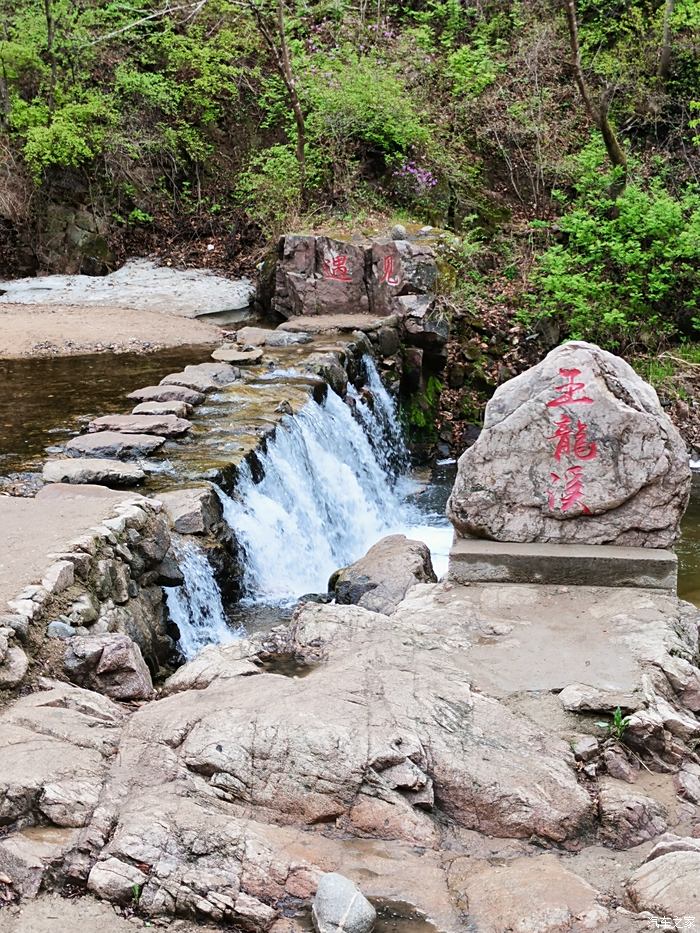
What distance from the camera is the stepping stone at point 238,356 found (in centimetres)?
1102

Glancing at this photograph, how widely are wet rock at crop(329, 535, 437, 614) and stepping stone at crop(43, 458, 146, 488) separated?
1.71m

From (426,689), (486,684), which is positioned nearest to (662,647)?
(486,684)

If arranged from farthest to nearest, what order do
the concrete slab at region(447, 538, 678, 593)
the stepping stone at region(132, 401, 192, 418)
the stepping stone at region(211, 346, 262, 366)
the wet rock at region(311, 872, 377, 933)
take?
the stepping stone at region(211, 346, 262, 366)
the stepping stone at region(132, 401, 192, 418)
the concrete slab at region(447, 538, 678, 593)
the wet rock at region(311, 872, 377, 933)

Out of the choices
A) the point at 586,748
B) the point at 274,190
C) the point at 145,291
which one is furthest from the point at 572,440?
the point at 274,190

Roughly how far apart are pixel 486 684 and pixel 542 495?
1.43 metres

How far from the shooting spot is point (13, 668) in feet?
13.6

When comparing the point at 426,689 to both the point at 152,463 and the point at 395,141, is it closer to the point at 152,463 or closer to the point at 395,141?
the point at 152,463

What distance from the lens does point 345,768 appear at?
3.57 meters

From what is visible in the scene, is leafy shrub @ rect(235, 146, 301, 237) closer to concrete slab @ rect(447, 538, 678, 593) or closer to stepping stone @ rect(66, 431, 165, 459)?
stepping stone @ rect(66, 431, 165, 459)

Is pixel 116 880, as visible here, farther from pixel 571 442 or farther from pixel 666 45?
pixel 666 45

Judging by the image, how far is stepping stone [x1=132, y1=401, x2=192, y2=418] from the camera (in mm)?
8867

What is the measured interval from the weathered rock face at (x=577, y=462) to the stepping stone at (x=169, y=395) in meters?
4.39

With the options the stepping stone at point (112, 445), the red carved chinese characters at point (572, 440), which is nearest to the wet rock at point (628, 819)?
the red carved chinese characters at point (572, 440)

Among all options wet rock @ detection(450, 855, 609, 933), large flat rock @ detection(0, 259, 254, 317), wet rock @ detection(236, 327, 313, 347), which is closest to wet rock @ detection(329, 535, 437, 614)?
wet rock @ detection(450, 855, 609, 933)
